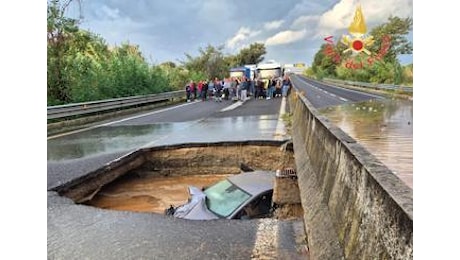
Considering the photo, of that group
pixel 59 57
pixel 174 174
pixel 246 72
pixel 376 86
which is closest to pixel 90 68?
pixel 59 57

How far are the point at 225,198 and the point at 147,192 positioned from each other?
2300 mm

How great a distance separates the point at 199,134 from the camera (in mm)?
11445

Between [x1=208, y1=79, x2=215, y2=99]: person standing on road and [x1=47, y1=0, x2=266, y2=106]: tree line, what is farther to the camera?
[x1=208, y1=79, x2=215, y2=99]: person standing on road

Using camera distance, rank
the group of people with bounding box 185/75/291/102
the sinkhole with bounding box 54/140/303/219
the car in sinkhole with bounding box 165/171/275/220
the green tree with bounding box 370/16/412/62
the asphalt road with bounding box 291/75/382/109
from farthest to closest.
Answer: the group of people with bounding box 185/75/291/102 < the asphalt road with bounding box 291/75/382/109 < the sinkhole with bounding box 54/140/303/219 < the car in sinkhole with bounding box 165/171/275/220 < the green tree with bounding box 370/16/412/62

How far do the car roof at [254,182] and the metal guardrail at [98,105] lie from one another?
31.6 feet

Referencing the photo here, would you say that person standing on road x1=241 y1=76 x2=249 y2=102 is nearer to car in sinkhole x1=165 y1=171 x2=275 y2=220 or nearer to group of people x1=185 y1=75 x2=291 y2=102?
group of people x1=185 y1=75 x2=291 y2=102

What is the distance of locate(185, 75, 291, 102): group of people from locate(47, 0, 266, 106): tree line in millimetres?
2031

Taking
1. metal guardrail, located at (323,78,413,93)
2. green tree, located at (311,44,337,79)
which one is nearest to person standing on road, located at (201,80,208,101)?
metal guardrail, located at (323,78,413,93)

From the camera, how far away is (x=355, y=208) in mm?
2574

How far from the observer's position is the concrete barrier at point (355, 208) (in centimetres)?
184

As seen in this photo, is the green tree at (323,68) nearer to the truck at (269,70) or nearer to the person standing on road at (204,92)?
the truck at (269,70)

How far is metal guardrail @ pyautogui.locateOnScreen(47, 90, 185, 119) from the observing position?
14649 millimetres

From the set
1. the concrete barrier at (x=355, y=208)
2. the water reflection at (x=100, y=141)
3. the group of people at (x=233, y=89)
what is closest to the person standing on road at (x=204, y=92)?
the group of people at (x=233, y=89)
